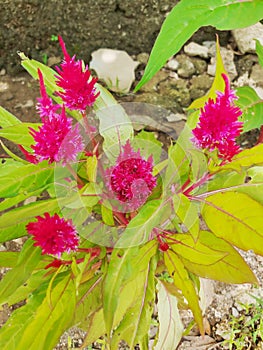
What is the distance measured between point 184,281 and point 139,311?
16 centimetres

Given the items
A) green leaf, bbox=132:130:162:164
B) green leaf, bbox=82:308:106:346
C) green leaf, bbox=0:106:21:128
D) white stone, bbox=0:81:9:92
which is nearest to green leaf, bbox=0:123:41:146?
green leaf, bbox=0:106:21:128

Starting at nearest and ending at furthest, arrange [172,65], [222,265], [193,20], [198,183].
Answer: [193,20] < [198,183] < [222,265] < [172,65]

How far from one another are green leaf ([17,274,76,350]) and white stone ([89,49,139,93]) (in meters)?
1.08

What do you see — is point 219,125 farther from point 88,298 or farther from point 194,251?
point 88,298

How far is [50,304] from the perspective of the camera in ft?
3.23

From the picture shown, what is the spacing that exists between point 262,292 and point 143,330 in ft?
1.88

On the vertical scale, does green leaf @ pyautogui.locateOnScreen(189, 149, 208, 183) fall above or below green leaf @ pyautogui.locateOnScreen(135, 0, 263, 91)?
below

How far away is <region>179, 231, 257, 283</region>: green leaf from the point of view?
3.55 ft

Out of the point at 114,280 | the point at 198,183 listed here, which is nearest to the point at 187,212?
the point at 198,183

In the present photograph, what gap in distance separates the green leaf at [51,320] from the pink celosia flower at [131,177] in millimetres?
259

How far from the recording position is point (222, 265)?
1.10 m

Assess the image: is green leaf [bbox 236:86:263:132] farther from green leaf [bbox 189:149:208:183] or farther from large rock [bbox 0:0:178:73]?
large rock [bbox 0:0:178:73]

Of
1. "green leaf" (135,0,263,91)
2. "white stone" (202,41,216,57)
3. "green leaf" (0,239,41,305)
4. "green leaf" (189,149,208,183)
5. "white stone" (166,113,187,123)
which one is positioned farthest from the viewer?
"white stone" (202,41,216,57)

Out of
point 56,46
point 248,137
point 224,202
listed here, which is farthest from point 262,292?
point 56,46
